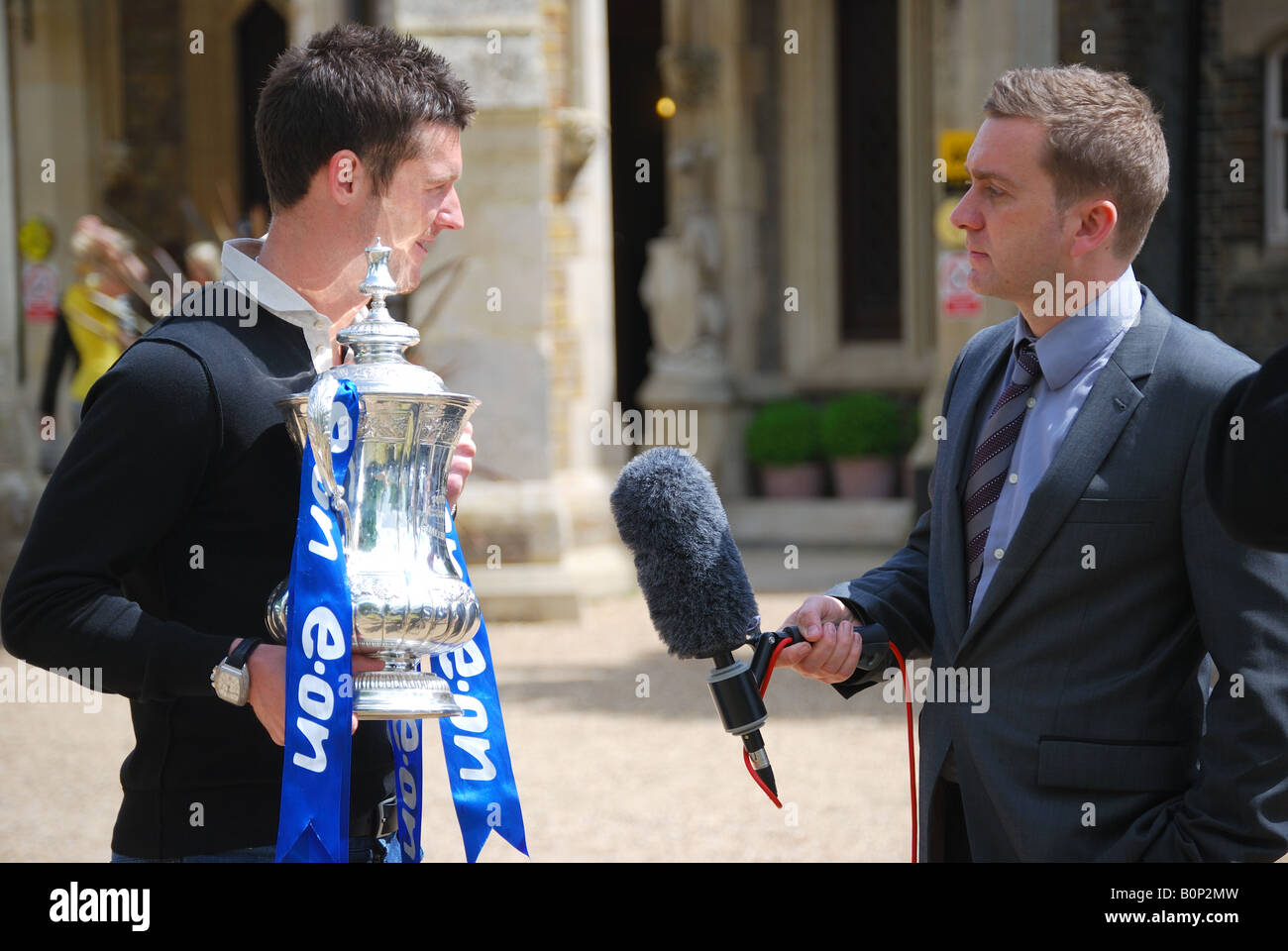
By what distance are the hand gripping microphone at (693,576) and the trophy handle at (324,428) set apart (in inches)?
19.7

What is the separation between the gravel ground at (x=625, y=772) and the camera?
5629 mm

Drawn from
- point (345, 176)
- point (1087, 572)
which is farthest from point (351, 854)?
point (1087, 572)

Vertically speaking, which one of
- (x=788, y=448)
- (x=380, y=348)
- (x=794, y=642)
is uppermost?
(x=380, y=348)

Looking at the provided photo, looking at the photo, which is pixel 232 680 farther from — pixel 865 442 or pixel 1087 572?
pixel 865 442

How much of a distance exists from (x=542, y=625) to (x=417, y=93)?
25.9 feet

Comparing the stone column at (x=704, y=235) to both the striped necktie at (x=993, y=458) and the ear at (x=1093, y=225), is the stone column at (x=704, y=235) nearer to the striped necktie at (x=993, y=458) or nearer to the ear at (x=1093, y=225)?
the striped necktie at (x=993, y=458)

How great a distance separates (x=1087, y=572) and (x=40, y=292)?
1308 centimetres

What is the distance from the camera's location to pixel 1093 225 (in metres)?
2.44

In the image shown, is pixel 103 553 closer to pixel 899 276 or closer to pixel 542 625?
pixel 542 625

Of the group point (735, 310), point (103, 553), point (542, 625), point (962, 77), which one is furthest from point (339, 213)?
point (735, 310)

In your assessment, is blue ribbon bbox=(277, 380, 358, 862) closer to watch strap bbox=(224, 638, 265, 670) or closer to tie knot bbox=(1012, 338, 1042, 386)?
watch strap bbox=(224, 638, 265, 670)

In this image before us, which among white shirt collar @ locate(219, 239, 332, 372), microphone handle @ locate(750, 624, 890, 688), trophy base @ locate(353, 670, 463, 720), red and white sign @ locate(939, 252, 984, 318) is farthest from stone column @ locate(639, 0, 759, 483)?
trophy base @ locate(353, 670, 463, 720)

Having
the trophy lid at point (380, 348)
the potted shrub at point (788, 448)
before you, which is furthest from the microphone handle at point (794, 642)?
the potted shrub at point (788, 448)
